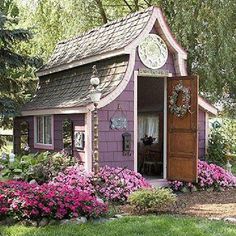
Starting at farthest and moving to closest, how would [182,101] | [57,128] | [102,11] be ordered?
[102,11], [57,128], [182,101]

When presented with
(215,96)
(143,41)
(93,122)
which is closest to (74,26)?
(215,96)

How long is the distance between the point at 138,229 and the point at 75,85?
232 inches

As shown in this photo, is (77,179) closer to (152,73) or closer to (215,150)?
(152,73)

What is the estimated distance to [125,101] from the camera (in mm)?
11047

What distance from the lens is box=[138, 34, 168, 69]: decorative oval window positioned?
11195mm

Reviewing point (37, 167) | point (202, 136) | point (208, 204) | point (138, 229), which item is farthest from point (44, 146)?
point (138, 229)

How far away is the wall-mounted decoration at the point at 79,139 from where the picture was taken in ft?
35.8

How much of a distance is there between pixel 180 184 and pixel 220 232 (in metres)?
4.58

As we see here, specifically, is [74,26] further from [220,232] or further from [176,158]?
[220,232]

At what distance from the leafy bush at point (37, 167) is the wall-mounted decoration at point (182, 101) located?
2.83 m

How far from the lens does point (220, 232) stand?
7059 mm

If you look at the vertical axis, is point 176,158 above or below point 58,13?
below

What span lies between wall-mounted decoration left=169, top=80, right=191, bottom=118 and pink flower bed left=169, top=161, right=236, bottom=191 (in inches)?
61.4

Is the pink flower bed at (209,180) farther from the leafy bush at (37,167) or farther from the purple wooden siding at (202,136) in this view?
the leafy bush at (37,167)
